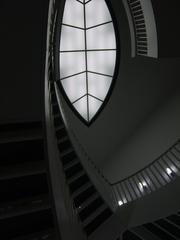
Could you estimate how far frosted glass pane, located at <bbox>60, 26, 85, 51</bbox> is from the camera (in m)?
9.98

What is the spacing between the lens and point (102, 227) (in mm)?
7133

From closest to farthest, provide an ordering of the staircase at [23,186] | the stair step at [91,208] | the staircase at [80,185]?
the staircase at [23,186] < the staircase at [80,185] < the stair step at [91,208]

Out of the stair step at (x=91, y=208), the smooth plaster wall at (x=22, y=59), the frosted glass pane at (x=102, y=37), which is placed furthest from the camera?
the frosted glass pane at (x=102, y=37)

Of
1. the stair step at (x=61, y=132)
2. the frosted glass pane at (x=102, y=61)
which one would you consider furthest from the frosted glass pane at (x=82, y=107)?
the stair step at (x=61, y=132)

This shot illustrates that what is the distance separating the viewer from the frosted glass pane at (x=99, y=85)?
11.0 meters

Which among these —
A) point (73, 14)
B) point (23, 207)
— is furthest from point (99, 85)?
point (23, 207)

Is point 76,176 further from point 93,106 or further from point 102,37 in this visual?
point 102,37

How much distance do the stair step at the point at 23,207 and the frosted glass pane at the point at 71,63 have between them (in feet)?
25.7

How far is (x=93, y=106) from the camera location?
1156cm

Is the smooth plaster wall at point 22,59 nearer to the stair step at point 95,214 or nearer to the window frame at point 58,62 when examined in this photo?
the stair step at point 95,214

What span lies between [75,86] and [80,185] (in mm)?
5207

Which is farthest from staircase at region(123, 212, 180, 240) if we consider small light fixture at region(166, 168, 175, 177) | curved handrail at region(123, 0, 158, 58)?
curved handrail at region(123, 0, 158, 58)

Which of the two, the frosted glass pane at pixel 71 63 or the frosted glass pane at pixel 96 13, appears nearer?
the frosted glass pane at pixel 96 13

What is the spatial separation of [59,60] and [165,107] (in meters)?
4.75
